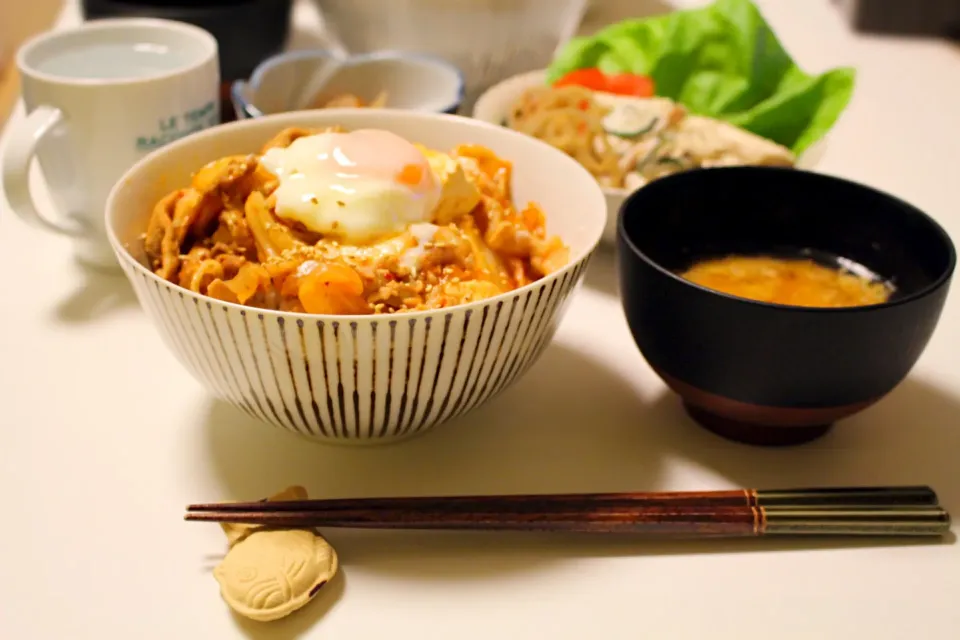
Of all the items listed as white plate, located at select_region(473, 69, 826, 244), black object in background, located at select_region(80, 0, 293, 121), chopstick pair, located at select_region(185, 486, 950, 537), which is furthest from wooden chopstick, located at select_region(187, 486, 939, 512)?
black object in background, located at select_region(80, 0, 293, 121)

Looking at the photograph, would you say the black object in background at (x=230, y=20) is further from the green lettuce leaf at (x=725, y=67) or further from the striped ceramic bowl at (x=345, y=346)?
the striped ceramic bowl at (x=345, y=346)

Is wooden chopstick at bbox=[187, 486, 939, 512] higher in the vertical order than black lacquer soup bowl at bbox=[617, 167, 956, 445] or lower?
lower

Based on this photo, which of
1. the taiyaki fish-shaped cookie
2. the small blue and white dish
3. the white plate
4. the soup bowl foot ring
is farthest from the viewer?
the small blue and white dish

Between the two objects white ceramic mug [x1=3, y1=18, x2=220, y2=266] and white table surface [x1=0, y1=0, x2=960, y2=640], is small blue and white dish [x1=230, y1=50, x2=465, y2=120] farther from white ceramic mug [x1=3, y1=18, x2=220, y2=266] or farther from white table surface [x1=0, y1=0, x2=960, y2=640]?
white table surface [x1=0, y1=0, x2=960, y2=640]

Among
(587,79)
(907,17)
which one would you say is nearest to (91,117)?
(587,79)

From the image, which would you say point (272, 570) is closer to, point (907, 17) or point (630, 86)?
point (630, 86)

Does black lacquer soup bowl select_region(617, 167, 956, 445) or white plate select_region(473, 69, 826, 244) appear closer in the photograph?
black lacquer soup bowl select_region(617, 167, 956, 445)

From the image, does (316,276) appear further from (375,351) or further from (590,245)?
(590,245)

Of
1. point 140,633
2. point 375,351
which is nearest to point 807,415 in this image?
point 375,351
